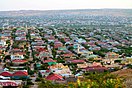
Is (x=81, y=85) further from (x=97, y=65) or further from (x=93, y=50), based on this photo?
(x=93, y=50)

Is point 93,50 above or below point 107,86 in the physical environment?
below

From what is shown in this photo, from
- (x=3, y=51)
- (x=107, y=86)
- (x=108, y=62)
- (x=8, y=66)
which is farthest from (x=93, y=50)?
(x=107, y=86)

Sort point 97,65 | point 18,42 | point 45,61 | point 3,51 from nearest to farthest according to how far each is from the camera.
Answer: point 97,65
point 45,61
point 3,51
point 18,42

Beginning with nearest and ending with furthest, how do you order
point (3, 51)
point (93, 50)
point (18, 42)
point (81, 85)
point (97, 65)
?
point (81, 85) → point (97, 65) → point (3, 51) → point (93, 50) → point (18, 42)

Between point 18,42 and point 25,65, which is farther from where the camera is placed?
point 18,42

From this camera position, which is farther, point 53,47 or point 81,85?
point 53,47

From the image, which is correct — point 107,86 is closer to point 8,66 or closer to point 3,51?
point 8,66

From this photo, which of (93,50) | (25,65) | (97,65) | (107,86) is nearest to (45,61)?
(25,65)

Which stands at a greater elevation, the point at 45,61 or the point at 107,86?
the point at 107,86

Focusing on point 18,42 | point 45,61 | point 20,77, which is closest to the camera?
point 20,77
